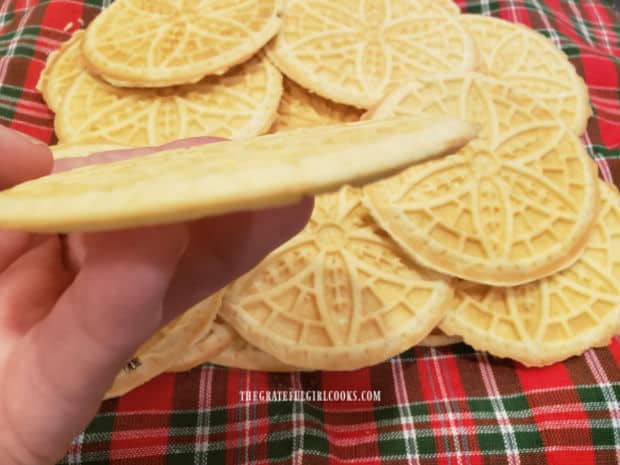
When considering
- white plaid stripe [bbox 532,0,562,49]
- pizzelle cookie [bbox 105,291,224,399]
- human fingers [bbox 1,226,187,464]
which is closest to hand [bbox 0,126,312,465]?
human fingers [bbox 1,226,187,464]

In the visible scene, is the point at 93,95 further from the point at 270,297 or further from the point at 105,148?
the point at 270,297

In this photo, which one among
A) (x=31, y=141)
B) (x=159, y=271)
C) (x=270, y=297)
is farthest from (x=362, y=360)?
(x=31, y=141)

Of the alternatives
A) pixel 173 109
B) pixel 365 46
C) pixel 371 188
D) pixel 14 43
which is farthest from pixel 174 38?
pixel 371 188

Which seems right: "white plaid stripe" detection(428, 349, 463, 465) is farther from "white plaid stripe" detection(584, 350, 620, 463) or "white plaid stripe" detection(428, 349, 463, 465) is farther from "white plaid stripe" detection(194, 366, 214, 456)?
"white plaid stripe" detection(194, 366, 214, 456)

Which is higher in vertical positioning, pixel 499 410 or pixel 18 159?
pixel 18 159

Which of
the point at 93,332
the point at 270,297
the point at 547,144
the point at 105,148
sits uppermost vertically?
the point at 93,332

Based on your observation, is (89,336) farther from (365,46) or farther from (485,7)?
(485,7)
